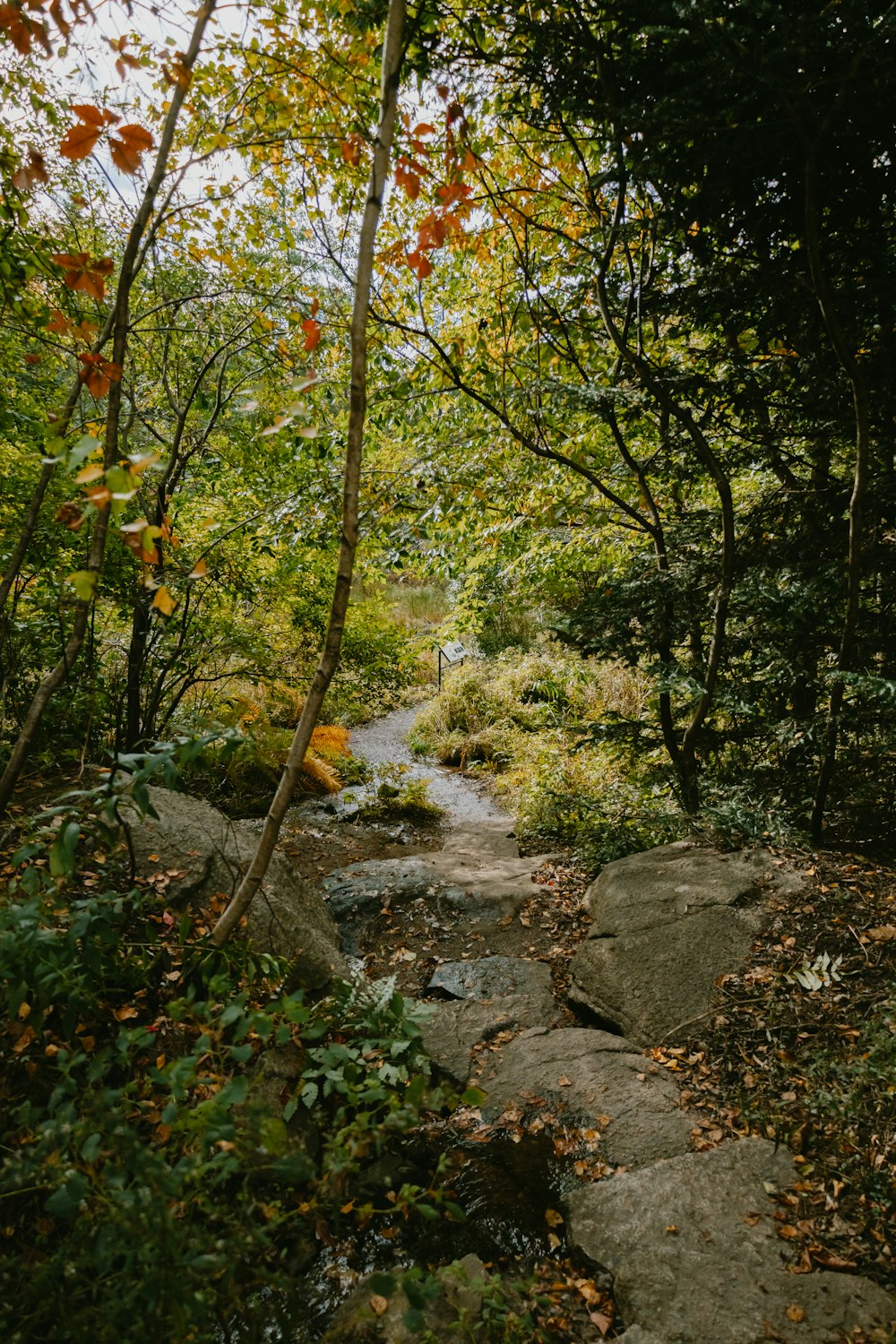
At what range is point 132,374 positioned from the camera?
4.45 meters

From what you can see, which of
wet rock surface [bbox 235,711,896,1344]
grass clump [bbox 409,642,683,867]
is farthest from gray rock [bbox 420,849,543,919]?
grass clump [bbox 409,642,683,867]

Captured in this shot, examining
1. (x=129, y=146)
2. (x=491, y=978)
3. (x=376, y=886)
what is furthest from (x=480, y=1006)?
(x=129, y=146)

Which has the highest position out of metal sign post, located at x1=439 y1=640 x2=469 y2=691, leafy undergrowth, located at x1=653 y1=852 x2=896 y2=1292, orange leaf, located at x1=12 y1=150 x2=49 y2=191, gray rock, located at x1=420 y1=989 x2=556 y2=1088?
orange leaf, located at x1=12 y1=150 x2=49 y2=191

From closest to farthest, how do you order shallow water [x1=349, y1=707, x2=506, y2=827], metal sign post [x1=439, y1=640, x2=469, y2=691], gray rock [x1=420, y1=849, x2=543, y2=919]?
gray rock [x1=420, y1=849, x2=543, y2=919], shallow water [x1=349, y1=707, x2=506, y2=827], metal sign post [x1=439, y1=640, x2=469, y2=691]

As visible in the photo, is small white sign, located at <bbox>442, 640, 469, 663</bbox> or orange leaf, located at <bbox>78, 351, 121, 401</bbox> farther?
small white sign, located at <bbox>442, 640, 469, 663</bbox>

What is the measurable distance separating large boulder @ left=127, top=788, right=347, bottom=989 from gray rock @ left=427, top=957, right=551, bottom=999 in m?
0.78

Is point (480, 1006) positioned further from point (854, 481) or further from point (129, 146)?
point (129, 146)

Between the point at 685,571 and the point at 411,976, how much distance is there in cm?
326

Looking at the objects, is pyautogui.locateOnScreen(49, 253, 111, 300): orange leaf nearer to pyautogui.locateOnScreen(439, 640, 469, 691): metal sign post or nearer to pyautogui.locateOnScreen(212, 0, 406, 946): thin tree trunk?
pyautogui.locateOnScreen(212, 0, 406, 946): thin tree trunk

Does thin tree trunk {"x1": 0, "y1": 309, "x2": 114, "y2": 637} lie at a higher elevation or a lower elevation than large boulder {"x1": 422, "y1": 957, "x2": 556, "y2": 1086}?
higher

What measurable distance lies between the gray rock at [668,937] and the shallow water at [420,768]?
3801 mm

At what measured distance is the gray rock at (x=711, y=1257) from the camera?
5.68 ft

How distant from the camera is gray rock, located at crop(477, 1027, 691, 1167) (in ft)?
8.14

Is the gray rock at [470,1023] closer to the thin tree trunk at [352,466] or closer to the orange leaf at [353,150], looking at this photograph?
the thin tree trunk at [352,466]
